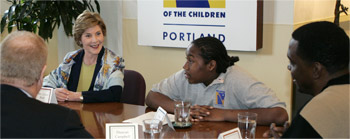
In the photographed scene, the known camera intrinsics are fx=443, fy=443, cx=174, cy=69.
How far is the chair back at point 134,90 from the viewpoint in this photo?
322 cm

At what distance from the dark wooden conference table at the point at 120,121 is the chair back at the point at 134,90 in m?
0.34

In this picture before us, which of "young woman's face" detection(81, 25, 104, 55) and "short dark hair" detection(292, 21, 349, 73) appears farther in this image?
"young woman's face" detection(81, 25, 104, 55)

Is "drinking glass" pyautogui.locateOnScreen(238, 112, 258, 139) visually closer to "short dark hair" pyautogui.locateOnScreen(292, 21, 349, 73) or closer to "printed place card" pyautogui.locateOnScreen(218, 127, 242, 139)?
"printed place card" pyautogui.locateOnScreen(218, 127, 242, 139)

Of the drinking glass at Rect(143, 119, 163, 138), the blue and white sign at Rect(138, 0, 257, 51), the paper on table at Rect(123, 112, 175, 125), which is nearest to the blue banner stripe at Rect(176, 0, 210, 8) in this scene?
the blue and white sign at Rect(138, 0, 257, 51)

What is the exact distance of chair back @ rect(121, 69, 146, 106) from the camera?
10.6 feet

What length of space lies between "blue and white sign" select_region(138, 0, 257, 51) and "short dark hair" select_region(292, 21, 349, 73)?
212 cm

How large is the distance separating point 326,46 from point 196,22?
2.54 metres

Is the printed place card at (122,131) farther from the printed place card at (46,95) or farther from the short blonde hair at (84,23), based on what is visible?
the short blonde hair at (84,23)

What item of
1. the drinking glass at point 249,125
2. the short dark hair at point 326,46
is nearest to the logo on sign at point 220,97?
the drinking glass at point 249,125

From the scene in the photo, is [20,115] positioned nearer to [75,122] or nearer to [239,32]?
[75,122]

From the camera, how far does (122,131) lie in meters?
1.99

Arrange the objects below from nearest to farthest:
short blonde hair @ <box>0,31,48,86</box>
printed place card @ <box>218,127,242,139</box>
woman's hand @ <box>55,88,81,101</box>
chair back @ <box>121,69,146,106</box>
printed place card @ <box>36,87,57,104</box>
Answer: short blonde hair @ <box>0,31,48,86</box> → printed place card @ <box>218,127,242,139</box> → printed place card @ <box>36,87,57,104</box> → woman's hand @ <box>55,88,81,101</box> → chair back @ <box>121,69,146,106</box>

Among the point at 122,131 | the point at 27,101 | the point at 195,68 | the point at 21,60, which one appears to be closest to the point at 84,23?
the point at 195,68

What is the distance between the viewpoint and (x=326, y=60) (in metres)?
1.73
